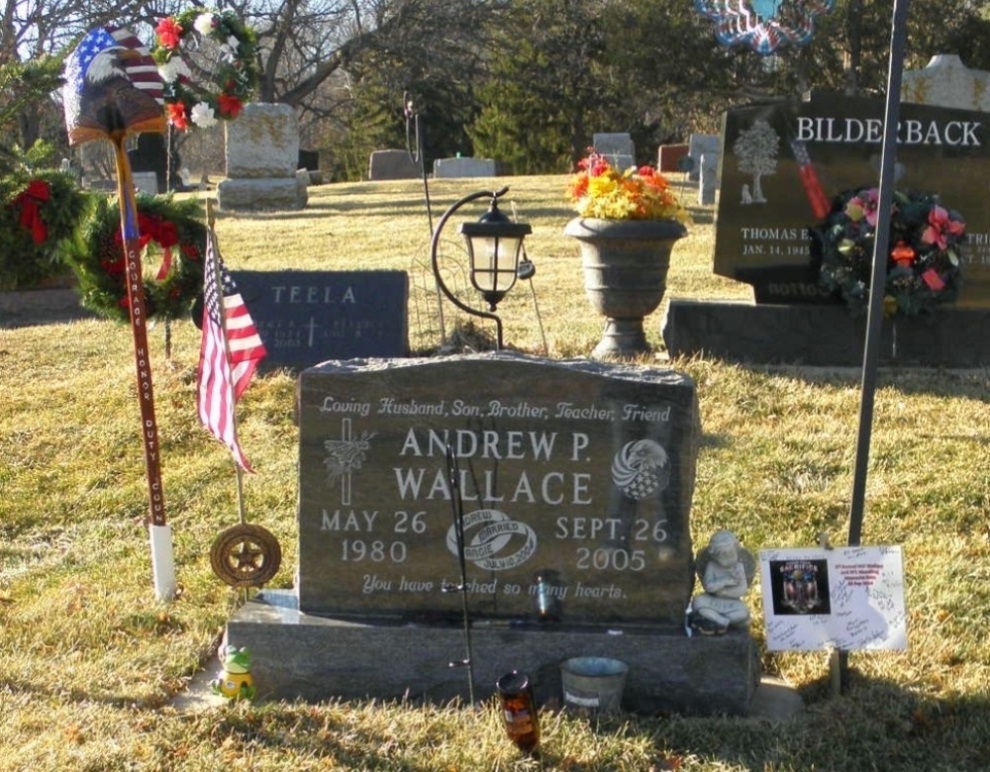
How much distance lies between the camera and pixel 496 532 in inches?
179

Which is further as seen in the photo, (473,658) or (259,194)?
(259,194)

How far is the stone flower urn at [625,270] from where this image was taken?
9.08m

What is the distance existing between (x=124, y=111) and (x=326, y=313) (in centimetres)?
428

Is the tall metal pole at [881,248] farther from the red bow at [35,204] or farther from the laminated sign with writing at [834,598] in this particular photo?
the red bow at [35,204]

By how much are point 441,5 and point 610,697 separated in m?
30.7

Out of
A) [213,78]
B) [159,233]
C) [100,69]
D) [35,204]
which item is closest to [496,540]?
[100,69]

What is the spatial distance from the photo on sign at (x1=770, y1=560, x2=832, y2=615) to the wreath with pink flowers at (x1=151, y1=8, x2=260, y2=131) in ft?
16.2

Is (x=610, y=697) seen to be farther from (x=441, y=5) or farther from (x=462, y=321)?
(x=441, y=5)

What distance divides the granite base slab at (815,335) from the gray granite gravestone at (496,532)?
475 centimetres

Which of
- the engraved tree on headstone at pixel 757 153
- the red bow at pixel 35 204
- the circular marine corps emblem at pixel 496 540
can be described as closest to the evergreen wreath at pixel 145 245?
the red bow at pixel 35 204

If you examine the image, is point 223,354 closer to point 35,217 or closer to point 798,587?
point 798,587

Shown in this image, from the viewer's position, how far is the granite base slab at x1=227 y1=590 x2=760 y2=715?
441 centimetres

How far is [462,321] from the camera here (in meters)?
10.4

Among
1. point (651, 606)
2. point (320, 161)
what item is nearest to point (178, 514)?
point (651, 606)
